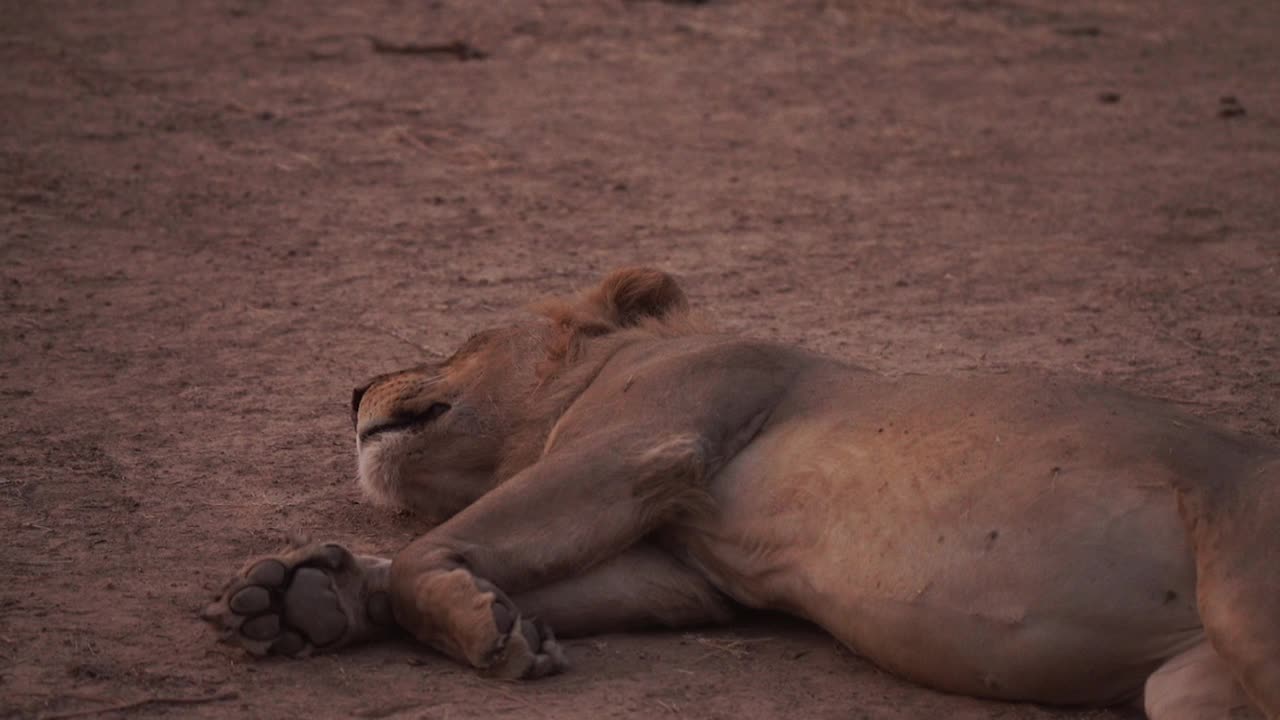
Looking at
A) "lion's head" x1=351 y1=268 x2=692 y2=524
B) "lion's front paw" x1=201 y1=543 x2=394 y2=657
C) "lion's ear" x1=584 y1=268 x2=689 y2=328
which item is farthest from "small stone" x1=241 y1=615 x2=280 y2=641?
"lion's ear" x1=584 y1=268 x2=689 y2=328

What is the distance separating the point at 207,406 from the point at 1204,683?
3.30m

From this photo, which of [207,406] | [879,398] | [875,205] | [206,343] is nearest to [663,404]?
[879,398]

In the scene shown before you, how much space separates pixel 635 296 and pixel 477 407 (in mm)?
535

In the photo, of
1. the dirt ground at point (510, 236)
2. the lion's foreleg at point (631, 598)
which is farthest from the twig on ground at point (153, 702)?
the lion's foreleg at point (631, 598)

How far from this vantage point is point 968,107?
32.2 feet

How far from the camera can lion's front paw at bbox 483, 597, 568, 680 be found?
353cm

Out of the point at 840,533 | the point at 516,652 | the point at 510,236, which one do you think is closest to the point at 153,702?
the point at 516,652

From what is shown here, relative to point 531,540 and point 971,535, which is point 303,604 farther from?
point 971,535

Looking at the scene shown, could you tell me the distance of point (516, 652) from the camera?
3531 mm

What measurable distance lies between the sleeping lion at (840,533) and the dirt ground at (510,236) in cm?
12

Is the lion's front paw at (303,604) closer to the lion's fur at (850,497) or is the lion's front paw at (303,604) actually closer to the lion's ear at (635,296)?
the lion's fur at (850,497)

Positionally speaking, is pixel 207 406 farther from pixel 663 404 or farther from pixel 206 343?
pixel 663 404

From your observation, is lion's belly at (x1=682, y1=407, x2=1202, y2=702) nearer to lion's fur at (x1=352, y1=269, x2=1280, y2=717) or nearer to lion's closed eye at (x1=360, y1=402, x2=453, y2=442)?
lion's fur at (x1=352, y1=269, x2=1280, y2=717)

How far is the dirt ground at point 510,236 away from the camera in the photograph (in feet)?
12.5
